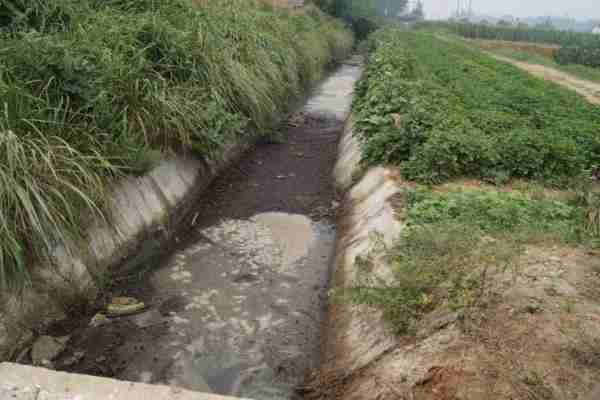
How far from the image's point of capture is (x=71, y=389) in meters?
2.56

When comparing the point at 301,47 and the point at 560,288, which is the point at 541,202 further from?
the point at 301,47

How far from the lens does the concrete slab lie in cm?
253

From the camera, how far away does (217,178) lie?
263 inches

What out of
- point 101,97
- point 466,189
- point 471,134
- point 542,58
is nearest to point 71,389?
point 101,97

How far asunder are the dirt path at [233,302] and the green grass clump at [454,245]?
755mm

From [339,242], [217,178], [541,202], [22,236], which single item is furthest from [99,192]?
[541,202]

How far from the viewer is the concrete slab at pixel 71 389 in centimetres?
253

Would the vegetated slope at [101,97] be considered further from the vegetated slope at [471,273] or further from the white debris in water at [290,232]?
the vegetated slope at [471,273]

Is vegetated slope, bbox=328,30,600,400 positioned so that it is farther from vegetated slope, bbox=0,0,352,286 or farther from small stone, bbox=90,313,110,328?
vegetated slope, bbox=0,0,352,286

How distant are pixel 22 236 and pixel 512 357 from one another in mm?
3052

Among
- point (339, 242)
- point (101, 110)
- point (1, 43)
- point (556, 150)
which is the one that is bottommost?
point (339, 242)

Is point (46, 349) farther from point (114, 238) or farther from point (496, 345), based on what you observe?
point (496, 345)

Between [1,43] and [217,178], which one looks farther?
[217,178]

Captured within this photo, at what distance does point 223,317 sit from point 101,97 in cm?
228
